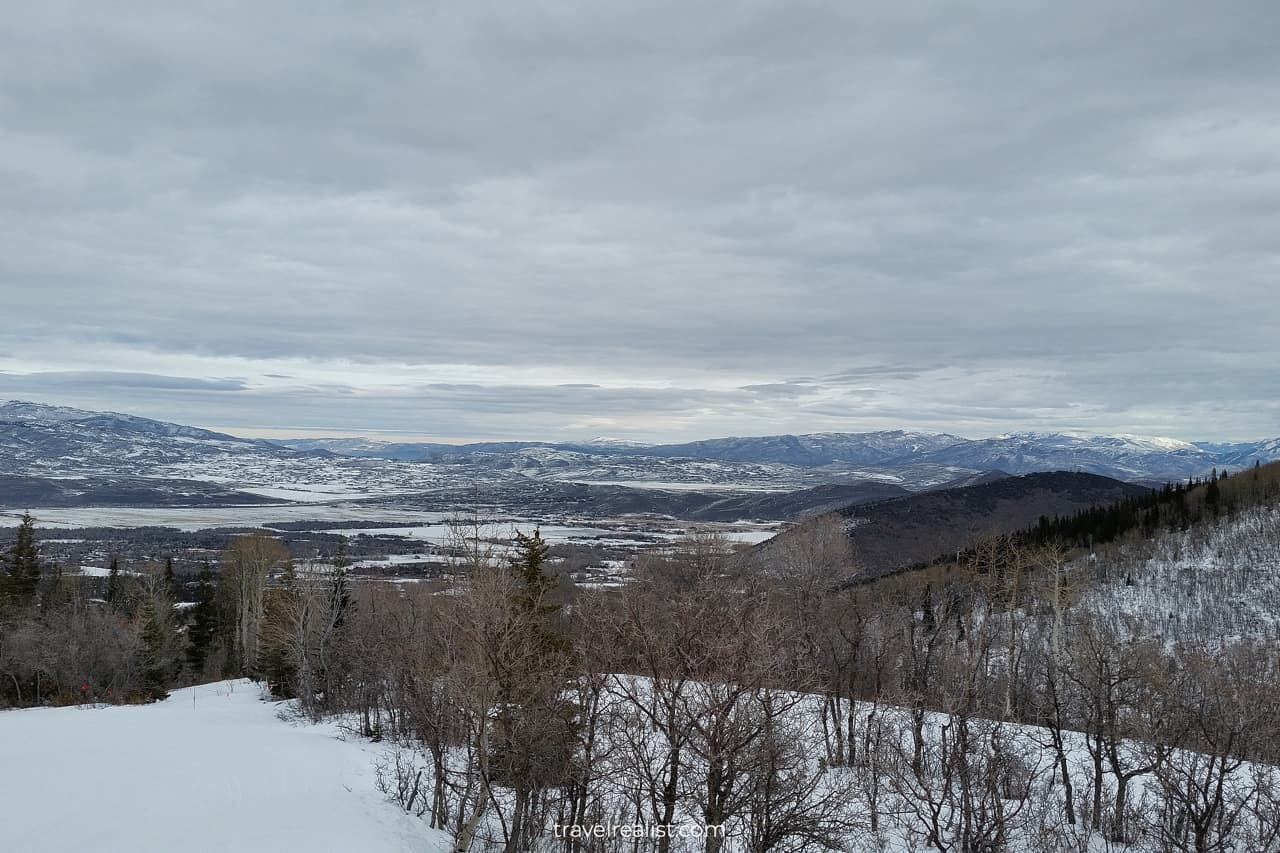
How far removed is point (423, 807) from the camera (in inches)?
1326

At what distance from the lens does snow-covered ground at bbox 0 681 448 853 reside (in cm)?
2423

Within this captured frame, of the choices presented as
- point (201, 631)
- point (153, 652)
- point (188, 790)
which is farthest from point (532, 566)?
point (201, 631)

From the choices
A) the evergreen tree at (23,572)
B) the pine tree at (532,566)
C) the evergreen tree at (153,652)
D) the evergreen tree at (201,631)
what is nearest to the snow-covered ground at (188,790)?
the pine tree at (532,566)

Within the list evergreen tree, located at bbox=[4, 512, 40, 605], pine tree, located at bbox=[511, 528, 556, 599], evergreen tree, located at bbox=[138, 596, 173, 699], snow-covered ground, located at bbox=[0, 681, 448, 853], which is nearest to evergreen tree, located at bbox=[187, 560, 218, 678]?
evergreen tree, located at bbox=[4, 512, 40, 605]

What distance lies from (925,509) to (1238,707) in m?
170

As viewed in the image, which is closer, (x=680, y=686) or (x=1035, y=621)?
(x=680, y=686)

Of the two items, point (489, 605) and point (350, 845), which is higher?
point (489, 605)

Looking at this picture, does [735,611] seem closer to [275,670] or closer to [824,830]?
[824,830]

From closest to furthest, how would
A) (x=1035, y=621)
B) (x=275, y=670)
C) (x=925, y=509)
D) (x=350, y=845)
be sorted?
(x=350, y=845), (x=275, y=670), (x=1035, y=621), (x=925, y=509)

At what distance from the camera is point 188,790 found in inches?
1134

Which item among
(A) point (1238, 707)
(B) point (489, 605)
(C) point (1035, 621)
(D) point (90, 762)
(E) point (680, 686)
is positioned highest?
(B) point (489, 605)

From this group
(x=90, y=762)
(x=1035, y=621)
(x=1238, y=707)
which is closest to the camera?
(x=1238, y=707)

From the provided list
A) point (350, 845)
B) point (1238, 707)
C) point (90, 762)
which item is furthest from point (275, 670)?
point (1238, 707)

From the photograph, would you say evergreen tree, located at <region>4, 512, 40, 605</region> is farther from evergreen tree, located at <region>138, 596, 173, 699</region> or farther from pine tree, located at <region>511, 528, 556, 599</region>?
pine tree, located at <region>511, 528, 556, 599</region>
